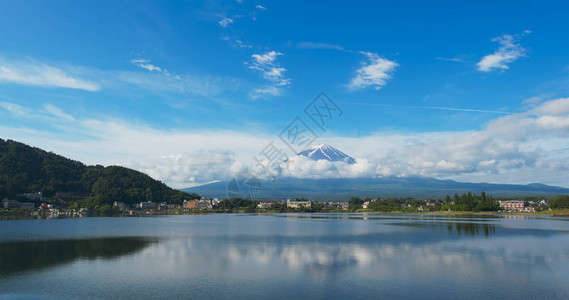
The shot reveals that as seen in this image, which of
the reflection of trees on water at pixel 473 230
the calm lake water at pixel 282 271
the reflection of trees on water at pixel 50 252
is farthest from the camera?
the reflection of trees on water at pixel 473 230

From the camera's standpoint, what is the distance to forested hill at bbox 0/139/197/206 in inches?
3895

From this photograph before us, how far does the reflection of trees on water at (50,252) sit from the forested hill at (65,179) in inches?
3112

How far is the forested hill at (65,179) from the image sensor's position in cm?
9894

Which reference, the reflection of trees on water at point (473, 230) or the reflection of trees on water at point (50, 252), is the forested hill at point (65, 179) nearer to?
the reflection of trees on water at point (50, 252)

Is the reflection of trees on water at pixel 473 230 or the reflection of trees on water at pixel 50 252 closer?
the reflection of trees on water at pixel 50 252

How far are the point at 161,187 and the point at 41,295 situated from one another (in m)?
137

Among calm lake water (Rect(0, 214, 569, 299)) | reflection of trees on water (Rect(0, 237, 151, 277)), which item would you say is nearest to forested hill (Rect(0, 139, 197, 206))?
reflection of trees on water (Rect(0, 237, 151, 277))

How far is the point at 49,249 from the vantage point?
21.8m

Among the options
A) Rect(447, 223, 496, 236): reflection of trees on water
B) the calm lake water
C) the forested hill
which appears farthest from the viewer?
the forested hill

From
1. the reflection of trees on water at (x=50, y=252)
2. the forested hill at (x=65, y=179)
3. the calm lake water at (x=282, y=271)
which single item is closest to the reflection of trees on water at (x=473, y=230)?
the calm lake water at (x=282, y=271)

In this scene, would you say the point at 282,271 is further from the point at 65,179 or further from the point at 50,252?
the point at 65,179

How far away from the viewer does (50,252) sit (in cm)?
2056

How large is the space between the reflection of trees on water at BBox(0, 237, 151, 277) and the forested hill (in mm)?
79045

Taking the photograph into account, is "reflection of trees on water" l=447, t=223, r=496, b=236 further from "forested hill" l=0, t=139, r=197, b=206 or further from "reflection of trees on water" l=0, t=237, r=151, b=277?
"forested hill" l=0, t=139, r=197, b=206
